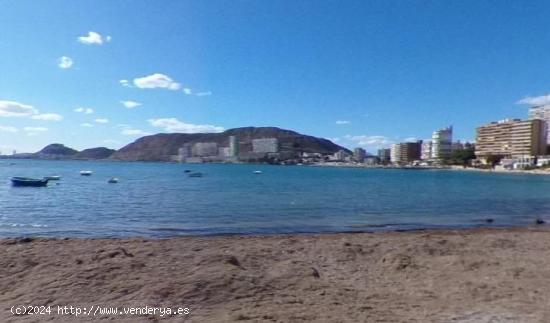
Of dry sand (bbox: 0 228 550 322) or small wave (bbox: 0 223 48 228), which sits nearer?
dry sand (bbox: 0 228 550 322)

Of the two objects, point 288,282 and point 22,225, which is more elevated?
point 288,282

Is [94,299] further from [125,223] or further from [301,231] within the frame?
[125,223]

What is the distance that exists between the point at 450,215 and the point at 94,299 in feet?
76.2

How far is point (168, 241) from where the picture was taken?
12.6 meters

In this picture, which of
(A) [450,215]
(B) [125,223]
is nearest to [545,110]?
(A) [450,215]

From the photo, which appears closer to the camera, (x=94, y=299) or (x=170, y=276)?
(x=94, y=299)

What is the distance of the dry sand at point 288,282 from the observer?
235 inches

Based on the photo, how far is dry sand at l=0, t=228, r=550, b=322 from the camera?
5969 mm

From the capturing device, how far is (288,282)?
24.6 feet

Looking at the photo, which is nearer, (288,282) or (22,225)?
(288,282)

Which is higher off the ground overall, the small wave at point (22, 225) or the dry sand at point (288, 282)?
the dry sand at point (288, 282)

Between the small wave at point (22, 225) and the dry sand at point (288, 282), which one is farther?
the small wave at point (22, 225)

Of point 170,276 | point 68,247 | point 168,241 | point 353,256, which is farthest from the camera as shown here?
point 168,241

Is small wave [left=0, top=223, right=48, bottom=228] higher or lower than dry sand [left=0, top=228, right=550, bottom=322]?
lower
